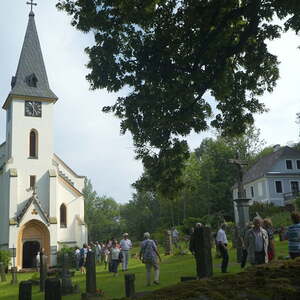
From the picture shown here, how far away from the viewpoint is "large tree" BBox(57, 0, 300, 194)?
1103cm

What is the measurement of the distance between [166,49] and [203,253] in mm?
5085

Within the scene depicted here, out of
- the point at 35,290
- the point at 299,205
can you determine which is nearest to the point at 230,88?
the point at 35,290

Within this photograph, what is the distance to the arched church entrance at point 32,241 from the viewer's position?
1500 inches

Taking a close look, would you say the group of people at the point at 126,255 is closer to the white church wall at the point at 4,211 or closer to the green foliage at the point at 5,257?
the green foliage at the point at 5,257

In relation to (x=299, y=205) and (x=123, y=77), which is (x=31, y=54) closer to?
(x=299, y=205)

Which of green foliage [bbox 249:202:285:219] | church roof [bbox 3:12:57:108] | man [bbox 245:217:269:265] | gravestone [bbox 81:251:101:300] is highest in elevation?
church roof [bbox 3:12:57:108]

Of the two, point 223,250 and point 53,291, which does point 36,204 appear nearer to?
point 223,250

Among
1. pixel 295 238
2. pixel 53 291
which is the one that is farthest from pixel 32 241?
pixel 53 291

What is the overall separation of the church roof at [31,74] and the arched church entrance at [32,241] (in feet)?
39.8

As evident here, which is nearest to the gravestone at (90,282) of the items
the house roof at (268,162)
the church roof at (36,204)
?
the church roof at (36,204)

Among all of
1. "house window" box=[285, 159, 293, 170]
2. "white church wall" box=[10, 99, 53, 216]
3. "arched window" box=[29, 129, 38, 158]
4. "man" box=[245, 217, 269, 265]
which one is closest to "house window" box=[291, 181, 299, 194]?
"house window" box=[285, 159, 293, 170]

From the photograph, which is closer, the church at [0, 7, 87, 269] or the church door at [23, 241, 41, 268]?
the church door at [23, 241, 41, 268]

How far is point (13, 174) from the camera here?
3909cm

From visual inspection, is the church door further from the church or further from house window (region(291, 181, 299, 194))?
house window (region(291, 181, 299, 194))
